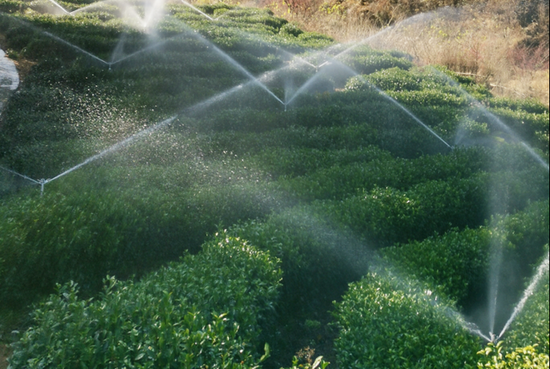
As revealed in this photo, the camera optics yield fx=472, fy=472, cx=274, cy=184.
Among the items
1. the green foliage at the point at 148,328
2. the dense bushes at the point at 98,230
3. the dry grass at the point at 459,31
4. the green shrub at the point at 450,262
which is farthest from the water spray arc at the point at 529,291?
the dry grass at the point at 459,31

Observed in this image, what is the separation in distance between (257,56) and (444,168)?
6.20 meters

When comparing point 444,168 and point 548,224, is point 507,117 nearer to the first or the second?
point 444,168

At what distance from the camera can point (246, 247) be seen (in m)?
4.41

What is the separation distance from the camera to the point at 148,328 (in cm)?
297

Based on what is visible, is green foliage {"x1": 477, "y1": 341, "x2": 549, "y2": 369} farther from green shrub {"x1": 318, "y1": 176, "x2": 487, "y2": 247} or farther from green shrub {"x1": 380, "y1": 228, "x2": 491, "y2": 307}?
green shrub {"x1": 318, "y1": 176, "x2": 487, "y2": 247}

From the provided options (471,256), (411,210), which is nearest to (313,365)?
(471,256)

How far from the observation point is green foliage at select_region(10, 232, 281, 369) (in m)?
2.73

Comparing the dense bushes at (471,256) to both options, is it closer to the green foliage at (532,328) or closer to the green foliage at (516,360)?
the green foliage at (532,328)

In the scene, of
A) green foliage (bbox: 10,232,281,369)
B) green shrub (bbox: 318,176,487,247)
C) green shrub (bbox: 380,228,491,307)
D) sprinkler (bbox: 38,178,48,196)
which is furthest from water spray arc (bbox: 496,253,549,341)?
sprinkler (bbox: 38,178,48,196)

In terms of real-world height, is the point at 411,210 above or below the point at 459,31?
below

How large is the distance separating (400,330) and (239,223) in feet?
7.42

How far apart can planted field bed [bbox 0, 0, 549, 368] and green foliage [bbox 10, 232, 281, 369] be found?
2 centimetres

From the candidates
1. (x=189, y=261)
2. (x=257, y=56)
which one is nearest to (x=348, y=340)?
(x=189, y=261)

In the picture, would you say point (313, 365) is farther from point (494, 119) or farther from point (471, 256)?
point (494, 119)
